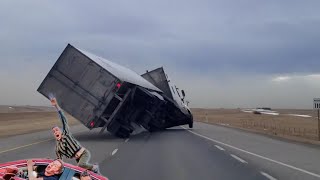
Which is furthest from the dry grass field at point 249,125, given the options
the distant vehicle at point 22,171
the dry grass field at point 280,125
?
the distant vehicle at point 22,171

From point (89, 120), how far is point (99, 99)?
109 cm

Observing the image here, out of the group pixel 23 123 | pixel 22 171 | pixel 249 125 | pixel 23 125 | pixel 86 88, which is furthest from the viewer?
pixel 23 123

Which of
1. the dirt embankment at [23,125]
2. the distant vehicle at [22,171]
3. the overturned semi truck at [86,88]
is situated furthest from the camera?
the dirt embankment at [23,125]

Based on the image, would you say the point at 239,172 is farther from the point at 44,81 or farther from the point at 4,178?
the point at 44,81

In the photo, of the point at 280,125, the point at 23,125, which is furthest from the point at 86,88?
the point at 280,125

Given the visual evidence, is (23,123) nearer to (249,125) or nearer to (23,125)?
(23,125)

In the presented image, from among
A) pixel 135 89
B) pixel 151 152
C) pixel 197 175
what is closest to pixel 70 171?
pixel 197 175

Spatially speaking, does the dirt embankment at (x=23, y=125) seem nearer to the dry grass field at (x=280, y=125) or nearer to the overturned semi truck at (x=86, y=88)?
the overturned semi truck at (x=86, y=88)

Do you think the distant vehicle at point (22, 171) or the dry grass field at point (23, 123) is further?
the dry grass field at point (23, 123)

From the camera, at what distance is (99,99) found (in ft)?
78.9

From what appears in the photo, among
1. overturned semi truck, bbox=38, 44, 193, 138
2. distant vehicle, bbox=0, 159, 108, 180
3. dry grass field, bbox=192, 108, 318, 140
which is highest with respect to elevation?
dry grass field, bbox=192, 108, 318, 140

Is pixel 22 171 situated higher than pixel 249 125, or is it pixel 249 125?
pixel 249 125

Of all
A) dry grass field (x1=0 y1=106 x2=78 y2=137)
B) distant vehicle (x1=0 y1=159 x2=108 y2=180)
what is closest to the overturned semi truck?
dry grass field (x1=0 y1=106 x2=78 y2=137)

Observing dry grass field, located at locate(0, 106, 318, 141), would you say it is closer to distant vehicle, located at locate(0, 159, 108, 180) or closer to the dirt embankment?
the dirt embankment
